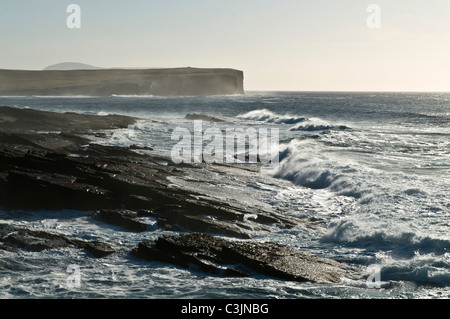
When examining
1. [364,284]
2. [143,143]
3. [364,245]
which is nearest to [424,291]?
[364,284]

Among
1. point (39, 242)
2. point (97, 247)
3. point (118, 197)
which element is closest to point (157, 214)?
point (118, 197)

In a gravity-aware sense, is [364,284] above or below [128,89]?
below

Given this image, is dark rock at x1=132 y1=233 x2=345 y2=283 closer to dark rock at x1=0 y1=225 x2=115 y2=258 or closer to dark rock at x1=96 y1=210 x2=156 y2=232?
dark rock at x1=0 y1=225 x2=115 y2=258

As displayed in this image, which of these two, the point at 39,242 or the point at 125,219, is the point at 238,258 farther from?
the point at 39,242

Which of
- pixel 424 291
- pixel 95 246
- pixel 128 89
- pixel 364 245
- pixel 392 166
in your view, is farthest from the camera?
pixel 128 89

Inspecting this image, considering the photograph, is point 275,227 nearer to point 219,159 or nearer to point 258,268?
point 258,268

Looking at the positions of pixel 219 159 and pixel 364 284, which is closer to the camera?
pixel 364 284
